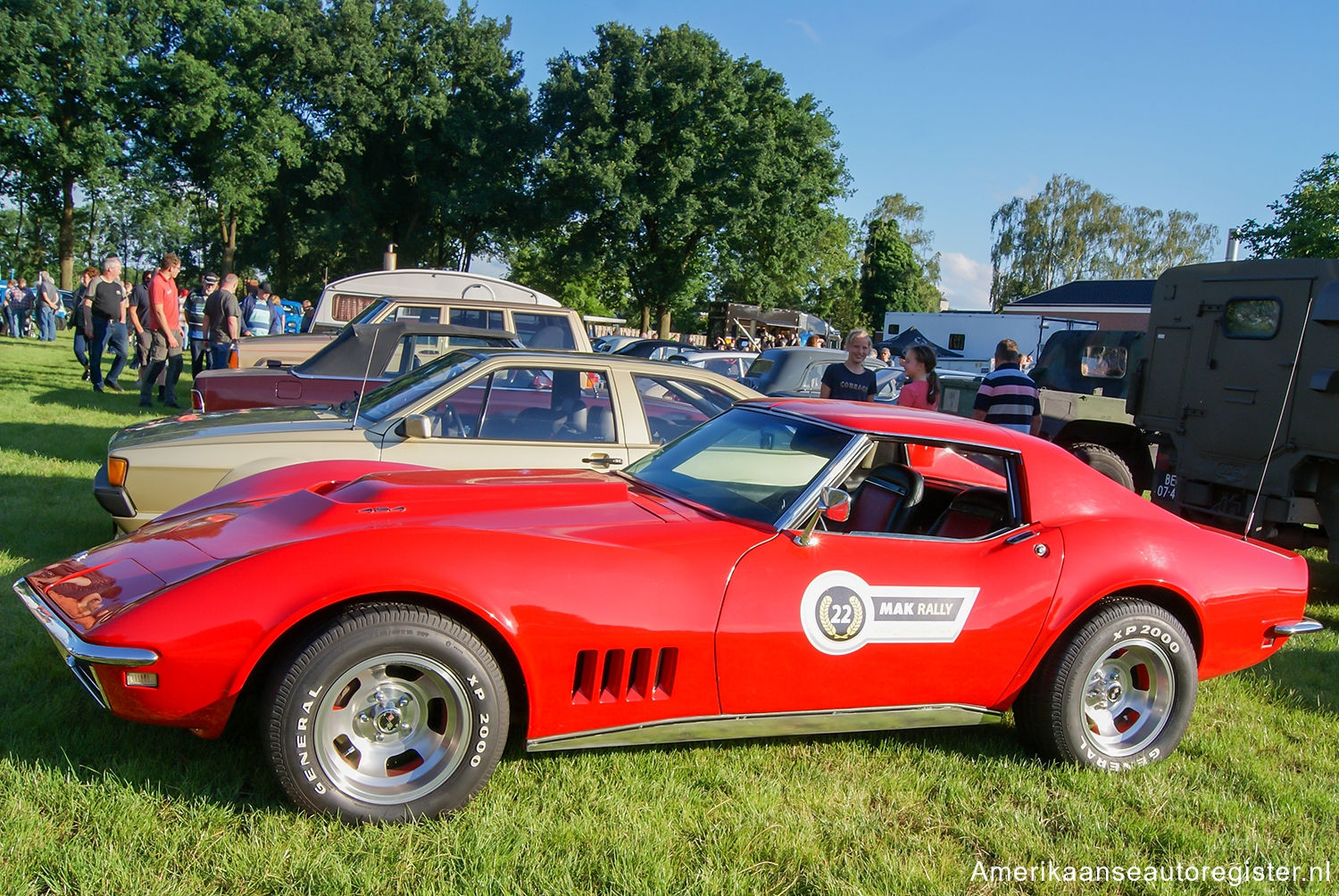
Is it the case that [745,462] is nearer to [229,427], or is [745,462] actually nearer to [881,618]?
[881,618]

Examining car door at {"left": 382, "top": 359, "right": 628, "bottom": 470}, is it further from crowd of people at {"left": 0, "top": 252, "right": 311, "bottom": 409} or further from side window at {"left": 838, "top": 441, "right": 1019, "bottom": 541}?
crowd of people at {"left": 0, "top": 252, "right": 311, "bottom": 409}

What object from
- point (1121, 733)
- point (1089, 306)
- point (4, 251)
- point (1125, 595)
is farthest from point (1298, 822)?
point (4, 251)

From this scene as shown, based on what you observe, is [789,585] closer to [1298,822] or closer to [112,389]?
[1298,822]

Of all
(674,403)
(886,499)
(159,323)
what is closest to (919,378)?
(674,403)

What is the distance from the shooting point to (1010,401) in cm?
722

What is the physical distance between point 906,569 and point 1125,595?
1.02 metres

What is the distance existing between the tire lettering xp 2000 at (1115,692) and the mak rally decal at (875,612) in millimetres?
523

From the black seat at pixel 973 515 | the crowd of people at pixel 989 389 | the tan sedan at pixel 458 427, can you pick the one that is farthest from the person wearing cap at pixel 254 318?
the black seat at pixel 973 515

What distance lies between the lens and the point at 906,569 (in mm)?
3213

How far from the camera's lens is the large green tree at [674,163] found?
37719mm

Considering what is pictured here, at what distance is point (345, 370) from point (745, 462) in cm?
536

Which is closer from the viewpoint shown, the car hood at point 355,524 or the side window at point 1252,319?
the car hood at point 355,524

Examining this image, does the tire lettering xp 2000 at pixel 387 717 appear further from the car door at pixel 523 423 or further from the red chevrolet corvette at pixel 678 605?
the car door at pixel 523 423

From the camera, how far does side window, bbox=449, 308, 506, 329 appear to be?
32.0ft
